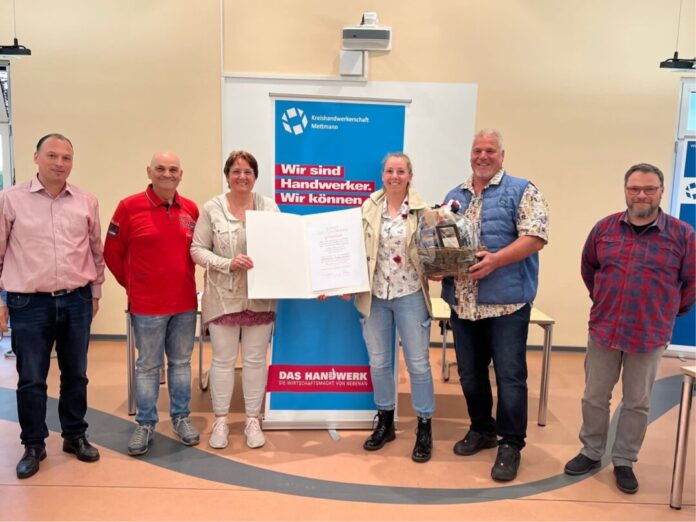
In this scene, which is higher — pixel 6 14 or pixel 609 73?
pixel 6 14

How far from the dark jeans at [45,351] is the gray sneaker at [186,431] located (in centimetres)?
52

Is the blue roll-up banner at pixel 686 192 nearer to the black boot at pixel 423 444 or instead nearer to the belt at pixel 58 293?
the black boot at pixel 423 444

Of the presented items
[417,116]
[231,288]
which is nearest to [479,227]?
[231,288]

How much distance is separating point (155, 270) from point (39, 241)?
56cm

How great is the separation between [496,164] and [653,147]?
11.1 feet

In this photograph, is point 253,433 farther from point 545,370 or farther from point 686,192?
point 686,192

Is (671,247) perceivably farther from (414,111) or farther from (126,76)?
(126,76)

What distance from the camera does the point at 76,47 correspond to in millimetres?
4871

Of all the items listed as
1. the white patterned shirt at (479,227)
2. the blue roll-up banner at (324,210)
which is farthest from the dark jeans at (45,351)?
the white patterned shirt at (479,227)

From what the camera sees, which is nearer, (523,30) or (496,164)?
(496,164)

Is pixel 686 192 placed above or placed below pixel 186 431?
above

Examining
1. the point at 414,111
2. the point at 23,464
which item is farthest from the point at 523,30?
the point at 23,464

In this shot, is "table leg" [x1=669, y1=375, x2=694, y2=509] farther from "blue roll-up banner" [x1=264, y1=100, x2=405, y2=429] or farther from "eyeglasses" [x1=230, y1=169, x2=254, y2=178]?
"eyeglasses" [x1=230, y1=169, x2=254, y2=178]

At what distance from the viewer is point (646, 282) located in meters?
2.52
